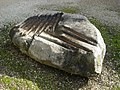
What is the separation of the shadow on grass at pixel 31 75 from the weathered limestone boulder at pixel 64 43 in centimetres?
33

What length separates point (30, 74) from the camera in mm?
10867

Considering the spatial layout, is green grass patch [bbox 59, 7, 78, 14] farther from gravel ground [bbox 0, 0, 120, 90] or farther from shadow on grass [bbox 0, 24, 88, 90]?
shadow on grass [bbox 0, 24, 88, 90]

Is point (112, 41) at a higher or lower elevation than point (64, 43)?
lower

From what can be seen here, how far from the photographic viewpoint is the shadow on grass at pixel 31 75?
10258 mm

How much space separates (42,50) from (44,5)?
669 centimetres

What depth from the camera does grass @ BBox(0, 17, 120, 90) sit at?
33.5ft

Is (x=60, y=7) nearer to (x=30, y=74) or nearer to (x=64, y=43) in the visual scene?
(x=64, y=43)

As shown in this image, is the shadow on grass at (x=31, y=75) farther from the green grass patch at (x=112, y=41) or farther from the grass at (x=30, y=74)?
the green grass patch at (x=112, y=41)

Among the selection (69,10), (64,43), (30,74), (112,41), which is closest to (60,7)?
(69,10)

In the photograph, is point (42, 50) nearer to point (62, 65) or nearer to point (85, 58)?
point (62, 65)

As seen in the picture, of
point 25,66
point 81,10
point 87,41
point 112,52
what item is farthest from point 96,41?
point 81,10

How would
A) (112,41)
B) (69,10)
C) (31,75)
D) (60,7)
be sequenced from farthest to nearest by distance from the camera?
(60,7) → (69,10) → (112,41) → (31,75)

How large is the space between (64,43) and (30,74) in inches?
71.3

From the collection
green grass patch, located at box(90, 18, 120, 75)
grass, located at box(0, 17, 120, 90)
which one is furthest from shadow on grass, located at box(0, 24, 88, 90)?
green grass patch, located at box(90, 18, 120, 75)
